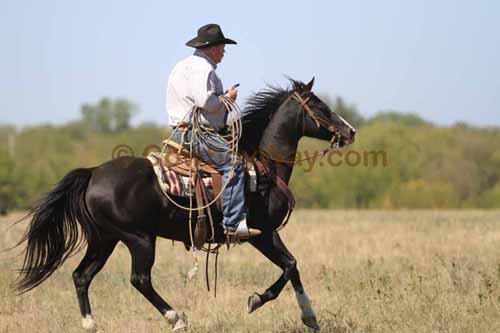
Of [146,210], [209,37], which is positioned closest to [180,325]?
[146,210]

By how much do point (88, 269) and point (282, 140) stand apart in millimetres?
2492

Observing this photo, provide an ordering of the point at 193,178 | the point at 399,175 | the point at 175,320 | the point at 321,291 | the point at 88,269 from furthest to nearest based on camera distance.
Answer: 1. the point at 399,175
2. the point at 321,291
3. the point at 88,269
4. the point at 193,178
5. the point at 175,320

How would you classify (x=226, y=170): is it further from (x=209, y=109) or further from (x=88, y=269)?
(x=88, y=269)

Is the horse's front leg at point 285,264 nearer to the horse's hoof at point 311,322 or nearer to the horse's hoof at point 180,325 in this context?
the horse's hoof at point 311,322

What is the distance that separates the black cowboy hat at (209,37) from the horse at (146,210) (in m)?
0.86

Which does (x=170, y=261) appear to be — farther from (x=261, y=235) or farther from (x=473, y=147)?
(x=473, y=147)

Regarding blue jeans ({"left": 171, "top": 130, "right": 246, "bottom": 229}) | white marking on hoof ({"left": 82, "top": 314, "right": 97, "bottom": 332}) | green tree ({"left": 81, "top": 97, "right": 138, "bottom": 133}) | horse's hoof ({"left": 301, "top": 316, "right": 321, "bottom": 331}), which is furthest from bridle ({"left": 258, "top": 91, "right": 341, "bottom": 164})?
green tree ({"left": 81, "top": 97, "right": 138, "bottom": 133})

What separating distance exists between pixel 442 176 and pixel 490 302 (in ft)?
148

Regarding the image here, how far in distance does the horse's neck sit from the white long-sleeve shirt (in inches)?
24.1

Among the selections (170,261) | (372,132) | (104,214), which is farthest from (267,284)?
(372,132)

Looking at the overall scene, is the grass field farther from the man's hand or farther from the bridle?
the man's hand

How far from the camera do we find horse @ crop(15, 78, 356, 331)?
7.64 m

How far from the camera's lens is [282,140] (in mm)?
8391

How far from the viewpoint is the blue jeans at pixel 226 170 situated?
781cm
